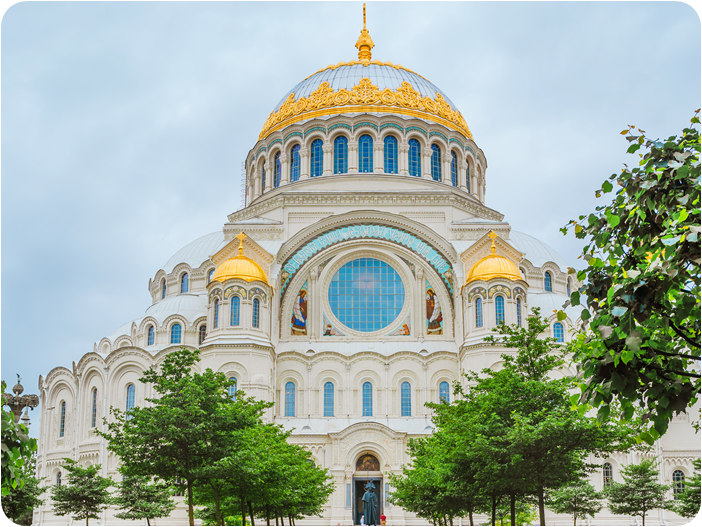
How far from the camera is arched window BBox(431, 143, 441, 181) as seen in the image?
51.5m

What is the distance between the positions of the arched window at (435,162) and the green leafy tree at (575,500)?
817 inches

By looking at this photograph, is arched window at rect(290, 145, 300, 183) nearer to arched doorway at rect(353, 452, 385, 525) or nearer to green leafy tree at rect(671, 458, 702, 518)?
arched doorway at rect(353, 452, 385, 525)

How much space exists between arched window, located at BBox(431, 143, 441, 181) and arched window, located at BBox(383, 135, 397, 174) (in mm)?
2395

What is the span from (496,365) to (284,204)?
49.9ft

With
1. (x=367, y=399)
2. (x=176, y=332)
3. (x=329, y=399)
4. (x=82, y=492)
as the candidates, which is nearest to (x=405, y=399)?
(x=367, y=399)

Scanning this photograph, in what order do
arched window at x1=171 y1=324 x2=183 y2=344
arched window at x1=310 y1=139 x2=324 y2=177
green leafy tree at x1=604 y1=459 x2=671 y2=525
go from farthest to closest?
1. arched window at x1=310 y1=139 x2=324 y2=177
2. arched window at x1=171 y1=324 x2=183 y2=344
3. green leafy tree at x1=604 y1=459 x2=671 y2=525

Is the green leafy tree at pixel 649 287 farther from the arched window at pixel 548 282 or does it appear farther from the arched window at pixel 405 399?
the arched window at pixel 548 282

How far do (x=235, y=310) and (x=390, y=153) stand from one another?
15.1m

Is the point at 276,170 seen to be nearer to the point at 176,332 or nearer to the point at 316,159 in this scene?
the point at 316,159

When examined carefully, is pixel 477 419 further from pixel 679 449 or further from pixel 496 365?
pixel 679 449

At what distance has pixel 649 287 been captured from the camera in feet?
30.4

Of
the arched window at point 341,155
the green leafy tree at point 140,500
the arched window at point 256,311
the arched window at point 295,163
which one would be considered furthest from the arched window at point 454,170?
the green leafy tree at point 140,500

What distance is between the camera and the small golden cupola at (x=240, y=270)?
138 feet

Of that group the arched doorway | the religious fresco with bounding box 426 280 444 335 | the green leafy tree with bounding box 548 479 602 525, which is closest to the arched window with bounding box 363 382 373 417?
the arched doorway
